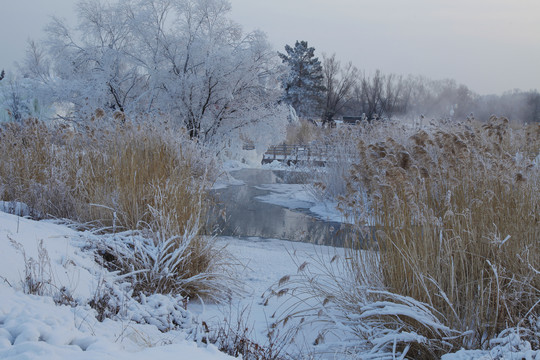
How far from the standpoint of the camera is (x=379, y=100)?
150ft

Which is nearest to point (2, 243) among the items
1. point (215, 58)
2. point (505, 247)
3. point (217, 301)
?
point (217, 301)

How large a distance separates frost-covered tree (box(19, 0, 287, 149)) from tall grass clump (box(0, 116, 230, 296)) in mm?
9477

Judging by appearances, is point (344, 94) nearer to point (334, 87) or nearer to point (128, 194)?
point (334, 87)

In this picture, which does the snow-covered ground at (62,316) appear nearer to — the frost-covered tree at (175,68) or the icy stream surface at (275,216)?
the icy stream surface at (275,216)

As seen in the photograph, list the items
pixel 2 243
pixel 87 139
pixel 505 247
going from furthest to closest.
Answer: pixel 87 139, pixel 505 247, pixel 2 243

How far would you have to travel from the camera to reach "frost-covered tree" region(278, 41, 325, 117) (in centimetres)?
4534

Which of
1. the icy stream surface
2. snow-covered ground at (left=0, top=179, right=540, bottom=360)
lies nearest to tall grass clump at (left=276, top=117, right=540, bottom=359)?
snow-covered ground at (left=0, top=179, right=540, bottom=360)

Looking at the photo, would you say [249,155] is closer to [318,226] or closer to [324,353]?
[318,226]

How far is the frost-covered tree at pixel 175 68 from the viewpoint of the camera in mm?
15289

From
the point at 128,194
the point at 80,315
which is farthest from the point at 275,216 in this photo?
the point at 80,315

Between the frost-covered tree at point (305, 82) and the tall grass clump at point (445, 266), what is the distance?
4274cm

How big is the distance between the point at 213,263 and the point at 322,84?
4563 cm

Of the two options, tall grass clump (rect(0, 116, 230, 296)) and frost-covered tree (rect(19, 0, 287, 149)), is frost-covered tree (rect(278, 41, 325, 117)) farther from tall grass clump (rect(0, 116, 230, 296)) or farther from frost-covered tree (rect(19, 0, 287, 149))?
tall grass clump (rect(0, 116, 230, 296))

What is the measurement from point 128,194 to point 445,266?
2.89 m
